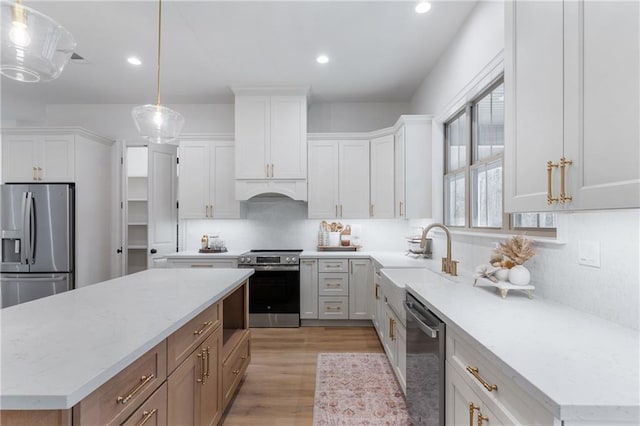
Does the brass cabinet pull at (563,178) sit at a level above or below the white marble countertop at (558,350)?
above

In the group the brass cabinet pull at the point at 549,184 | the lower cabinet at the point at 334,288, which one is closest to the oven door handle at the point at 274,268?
the lower cabinet at the point at 334,288

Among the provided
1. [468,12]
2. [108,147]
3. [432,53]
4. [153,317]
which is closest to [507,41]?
[468,12]

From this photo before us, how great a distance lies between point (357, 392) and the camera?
243cm

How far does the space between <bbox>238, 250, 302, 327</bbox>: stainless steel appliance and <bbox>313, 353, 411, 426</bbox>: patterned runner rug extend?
90cm

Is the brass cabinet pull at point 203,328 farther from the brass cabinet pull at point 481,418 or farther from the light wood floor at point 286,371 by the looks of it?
the brass cabinet pull at point 481,418

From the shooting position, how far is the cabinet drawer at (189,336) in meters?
1.34

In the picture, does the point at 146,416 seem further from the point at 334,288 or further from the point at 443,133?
the point at 443,133

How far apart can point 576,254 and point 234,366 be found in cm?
219

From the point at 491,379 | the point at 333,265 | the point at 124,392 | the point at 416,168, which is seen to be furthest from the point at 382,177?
the point at 124,392

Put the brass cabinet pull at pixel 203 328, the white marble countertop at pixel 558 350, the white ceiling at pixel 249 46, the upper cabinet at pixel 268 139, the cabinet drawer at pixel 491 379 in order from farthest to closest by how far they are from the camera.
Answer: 1. the upper cabinet at pixel 268 139
2. the white ceiling at pixel 249 46
3. the brass cabinet pull at pixel 203 328
4. the cabinet drawer at pixel 491 379
5. the white marble countertop at pixel 558 350

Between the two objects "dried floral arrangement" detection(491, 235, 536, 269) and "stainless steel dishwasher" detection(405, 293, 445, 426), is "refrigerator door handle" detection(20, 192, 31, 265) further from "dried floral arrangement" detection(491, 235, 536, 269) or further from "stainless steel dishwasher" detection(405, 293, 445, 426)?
"dried floral arrangement" detection(491, 235, 536, 269)

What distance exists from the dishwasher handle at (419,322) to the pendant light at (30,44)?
218cm

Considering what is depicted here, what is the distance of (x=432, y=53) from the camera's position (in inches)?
124

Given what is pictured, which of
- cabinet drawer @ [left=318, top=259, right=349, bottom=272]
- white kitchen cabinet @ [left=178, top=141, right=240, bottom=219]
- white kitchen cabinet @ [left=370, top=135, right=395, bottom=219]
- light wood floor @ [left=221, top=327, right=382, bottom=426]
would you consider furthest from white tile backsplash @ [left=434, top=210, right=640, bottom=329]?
white kitchen cabinet @ [left=178, top=141, right=240, bottom=219]
